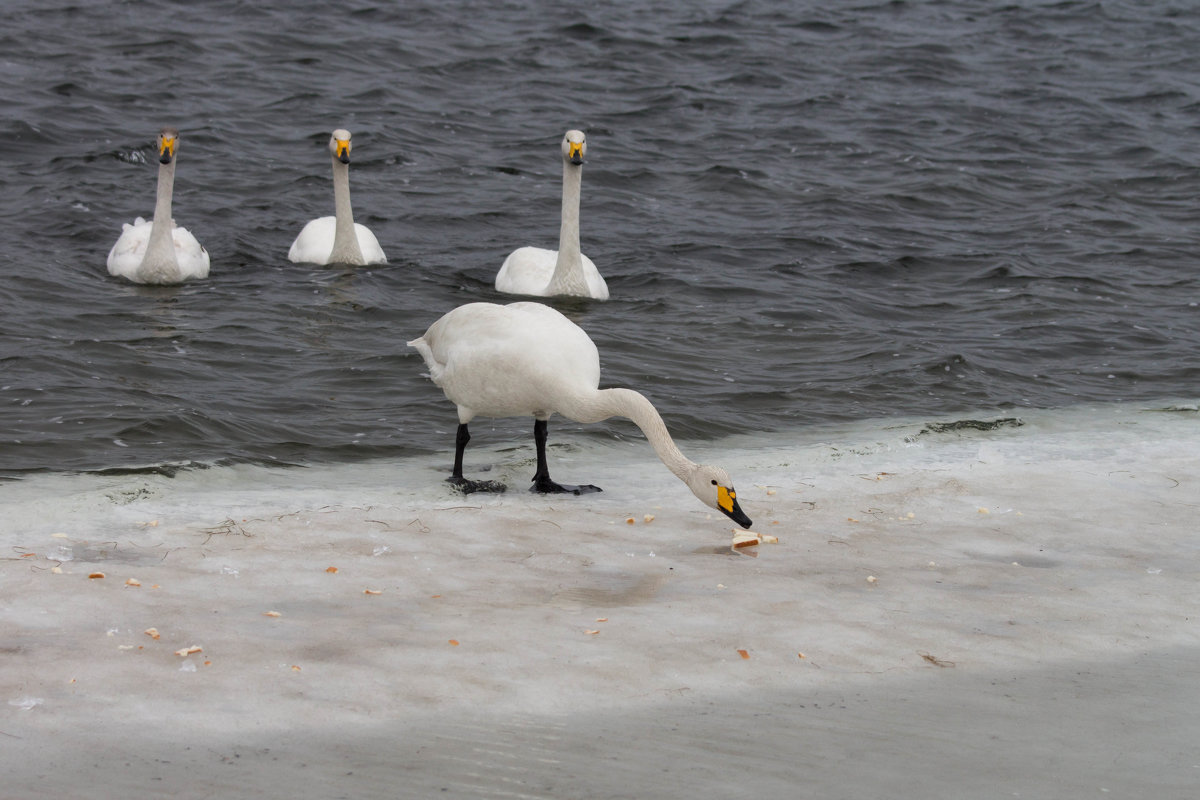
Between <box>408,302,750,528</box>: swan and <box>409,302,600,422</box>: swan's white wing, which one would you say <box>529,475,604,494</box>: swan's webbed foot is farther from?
<box>409,302,600,422</box>: swan's white wing

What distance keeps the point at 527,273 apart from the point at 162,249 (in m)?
3.01

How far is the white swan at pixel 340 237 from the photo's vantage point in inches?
535

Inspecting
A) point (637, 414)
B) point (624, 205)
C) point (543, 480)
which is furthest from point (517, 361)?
point (624, 205)

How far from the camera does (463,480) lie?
7.48m

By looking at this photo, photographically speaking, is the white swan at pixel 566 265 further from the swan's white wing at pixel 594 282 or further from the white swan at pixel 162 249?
the white swan at pixel 162 249

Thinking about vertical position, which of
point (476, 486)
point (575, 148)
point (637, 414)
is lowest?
point (476, 486)

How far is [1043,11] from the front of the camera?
27984 millimetres

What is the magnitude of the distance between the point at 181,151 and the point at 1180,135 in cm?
1274

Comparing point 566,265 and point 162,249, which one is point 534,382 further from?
point 162,249

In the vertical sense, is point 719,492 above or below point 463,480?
above

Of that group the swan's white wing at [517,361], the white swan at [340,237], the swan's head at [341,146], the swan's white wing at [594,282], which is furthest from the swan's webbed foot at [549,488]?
the swan's head at [341,146]

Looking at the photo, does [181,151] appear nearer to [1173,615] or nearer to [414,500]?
[414,500]

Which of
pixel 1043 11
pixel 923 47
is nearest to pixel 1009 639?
pixel 923 47

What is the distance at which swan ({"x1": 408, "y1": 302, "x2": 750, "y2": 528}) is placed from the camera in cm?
666
